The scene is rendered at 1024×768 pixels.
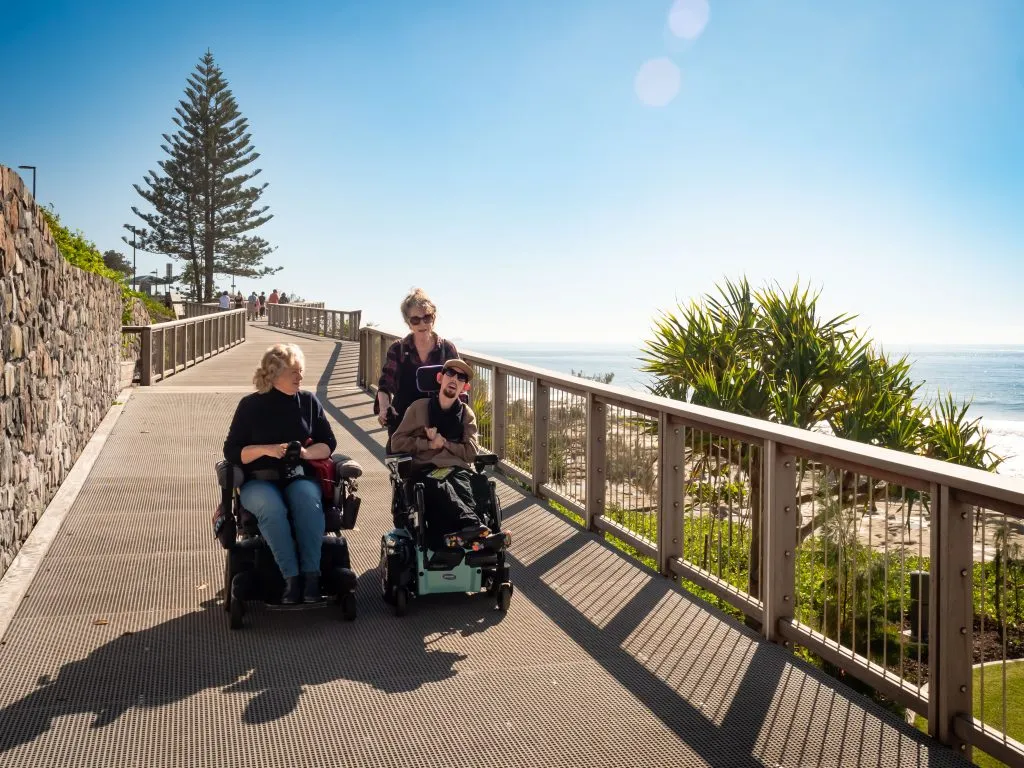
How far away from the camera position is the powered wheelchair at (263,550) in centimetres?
478

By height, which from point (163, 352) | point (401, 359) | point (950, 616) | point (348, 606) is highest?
point (163, 352)

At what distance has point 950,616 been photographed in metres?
3.47

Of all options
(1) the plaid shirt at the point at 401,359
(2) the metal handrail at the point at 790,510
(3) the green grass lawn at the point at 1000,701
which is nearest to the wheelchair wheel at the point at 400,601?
(1) the plaid shirt at the point at 401,359

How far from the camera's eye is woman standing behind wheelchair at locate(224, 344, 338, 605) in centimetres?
477

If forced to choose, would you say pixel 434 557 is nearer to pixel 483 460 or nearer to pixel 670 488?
pixel 483 460

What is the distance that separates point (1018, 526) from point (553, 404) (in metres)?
4.57

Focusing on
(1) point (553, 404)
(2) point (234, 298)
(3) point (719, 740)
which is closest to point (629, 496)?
(1) point (553, 404)

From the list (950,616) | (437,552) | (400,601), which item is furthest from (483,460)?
(950,616)

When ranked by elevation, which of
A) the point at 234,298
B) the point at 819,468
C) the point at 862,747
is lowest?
the point at 862,747

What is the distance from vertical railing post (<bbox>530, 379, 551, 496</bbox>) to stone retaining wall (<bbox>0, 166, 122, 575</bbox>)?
371 cm

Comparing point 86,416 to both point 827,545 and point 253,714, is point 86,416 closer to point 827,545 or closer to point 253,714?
point 253,714

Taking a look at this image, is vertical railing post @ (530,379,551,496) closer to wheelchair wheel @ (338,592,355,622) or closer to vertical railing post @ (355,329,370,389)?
wheelchair wheel @ (338,592,355,622)

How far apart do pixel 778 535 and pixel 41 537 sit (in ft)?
15.7

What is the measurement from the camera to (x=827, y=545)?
14.6 ft
